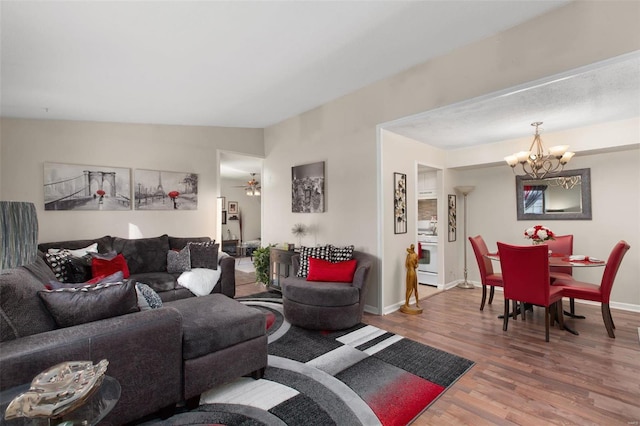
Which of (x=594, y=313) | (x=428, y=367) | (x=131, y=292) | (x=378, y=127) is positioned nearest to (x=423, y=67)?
(x=378, y=127)

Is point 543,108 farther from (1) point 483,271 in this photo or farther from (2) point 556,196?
(1) point 483,271

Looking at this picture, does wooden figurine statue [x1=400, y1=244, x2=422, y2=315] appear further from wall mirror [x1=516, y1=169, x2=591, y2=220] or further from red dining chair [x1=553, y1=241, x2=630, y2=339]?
wall mirror [x1=516, y1=169, x2=591, y2=220]

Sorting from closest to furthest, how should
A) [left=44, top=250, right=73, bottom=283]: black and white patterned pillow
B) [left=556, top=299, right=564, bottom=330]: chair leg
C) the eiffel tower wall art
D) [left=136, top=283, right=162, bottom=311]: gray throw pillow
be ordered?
[left=136, top=283, right=162, bottom=311]: gray throw pillow < [left=44, top=250, right=73, bottom=283]: black and white patterned pillow < [left=556, top=299, right=564, bottom=330]: chair leg < the eiffel tower wall art

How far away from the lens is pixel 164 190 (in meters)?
4.73

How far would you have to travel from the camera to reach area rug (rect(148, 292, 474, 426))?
1.87 meters

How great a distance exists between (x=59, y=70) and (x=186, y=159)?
226 cm

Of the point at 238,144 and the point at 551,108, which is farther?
the point at 238,144

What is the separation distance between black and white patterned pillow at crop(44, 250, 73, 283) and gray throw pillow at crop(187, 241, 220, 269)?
1.30 m

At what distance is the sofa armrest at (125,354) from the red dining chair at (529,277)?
3234mm

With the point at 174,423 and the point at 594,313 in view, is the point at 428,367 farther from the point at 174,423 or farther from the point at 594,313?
the point at 594,313

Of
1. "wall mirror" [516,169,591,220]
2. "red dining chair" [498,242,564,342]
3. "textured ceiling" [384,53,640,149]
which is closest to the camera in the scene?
"textured ceiling" [384,53,640,149]

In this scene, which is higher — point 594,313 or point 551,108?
point 551,108

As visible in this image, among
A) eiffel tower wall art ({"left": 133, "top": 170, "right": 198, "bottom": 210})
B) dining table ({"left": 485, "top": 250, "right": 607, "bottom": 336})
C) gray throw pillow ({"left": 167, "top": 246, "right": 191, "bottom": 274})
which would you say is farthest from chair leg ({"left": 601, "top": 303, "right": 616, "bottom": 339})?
eiffel tower wall art ({"left": 133, "top": 170, "right": 198, "bottom": 210})

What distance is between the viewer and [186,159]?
4.94 m
